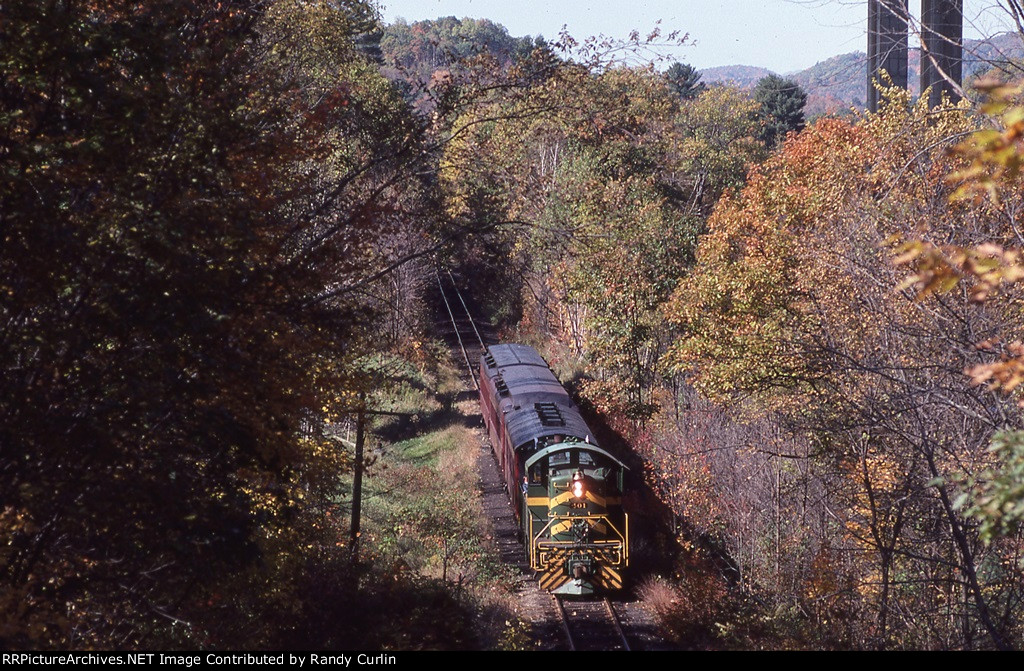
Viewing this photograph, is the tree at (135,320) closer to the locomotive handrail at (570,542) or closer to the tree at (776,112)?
the locomotive handrail at (570,542)

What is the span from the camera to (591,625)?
15539mm

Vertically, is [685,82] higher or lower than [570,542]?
higher

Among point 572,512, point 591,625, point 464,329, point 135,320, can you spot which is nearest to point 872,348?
point 572,512

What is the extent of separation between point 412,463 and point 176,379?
805 inches

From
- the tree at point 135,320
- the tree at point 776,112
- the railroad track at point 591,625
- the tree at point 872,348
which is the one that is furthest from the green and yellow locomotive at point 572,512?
the tree at point 776,112

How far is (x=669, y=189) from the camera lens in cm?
3894

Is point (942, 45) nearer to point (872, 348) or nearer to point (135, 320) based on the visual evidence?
point (872, 348)

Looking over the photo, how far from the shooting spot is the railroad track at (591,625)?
14.6 m

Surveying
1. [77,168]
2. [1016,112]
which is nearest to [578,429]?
[77,168]

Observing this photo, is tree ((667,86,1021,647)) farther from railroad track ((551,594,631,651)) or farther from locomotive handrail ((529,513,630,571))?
railroad track ((551,594,631,651))

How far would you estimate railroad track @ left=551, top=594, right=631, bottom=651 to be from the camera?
14617 millimetres

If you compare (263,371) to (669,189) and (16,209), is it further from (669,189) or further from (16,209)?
(669,189)

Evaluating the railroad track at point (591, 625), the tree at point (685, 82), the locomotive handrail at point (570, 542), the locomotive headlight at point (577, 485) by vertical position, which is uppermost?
the tree at point (685, 82)

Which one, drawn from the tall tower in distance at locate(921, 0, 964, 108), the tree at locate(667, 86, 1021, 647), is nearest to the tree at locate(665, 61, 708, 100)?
the tall tower in distance at locate(921, 0, 964, 108)
